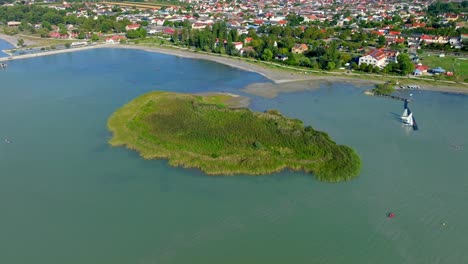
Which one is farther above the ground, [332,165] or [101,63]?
[332,165]

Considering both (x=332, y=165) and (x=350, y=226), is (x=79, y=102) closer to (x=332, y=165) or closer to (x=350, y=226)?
(x=332, y=165)

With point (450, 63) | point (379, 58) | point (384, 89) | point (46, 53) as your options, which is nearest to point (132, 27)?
point (46, 53)

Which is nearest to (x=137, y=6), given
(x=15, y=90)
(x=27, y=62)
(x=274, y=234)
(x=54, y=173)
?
(x=27, y=62)

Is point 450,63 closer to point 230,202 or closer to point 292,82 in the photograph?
point 292,82

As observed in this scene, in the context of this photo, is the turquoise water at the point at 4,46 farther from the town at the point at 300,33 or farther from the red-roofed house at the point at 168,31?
the red-roofed house at the point at 168,31

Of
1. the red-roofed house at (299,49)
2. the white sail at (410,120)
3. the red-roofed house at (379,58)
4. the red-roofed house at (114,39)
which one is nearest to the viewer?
the white sail at (410,120)

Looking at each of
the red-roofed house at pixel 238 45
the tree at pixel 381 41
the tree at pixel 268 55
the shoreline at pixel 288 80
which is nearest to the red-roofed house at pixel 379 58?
the shoreline at pixel 288 80
